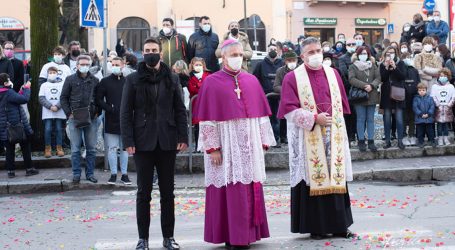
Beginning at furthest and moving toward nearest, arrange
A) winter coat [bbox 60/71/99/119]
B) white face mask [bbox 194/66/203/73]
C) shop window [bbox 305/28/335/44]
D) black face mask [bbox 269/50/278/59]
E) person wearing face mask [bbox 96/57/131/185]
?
shop window [bbox 305/28/335/44] < black face mask [bbox 269/50/278/59] < white face mask [bbox 194/66/203/73] < winter coat [bbox 60/71/99/119] < person wearing face mask [bbox 96/57/131/185]

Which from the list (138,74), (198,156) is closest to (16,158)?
(198,156)

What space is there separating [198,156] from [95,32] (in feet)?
89.5

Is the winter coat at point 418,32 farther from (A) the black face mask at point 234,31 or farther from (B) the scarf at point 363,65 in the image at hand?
(A) the black face mask at point 234,31

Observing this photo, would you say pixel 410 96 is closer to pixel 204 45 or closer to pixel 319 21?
pixel 204 45

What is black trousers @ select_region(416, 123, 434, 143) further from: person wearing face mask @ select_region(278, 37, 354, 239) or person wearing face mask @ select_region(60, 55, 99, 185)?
person wearing face mask @ select_region(278, 37, 354, 239)

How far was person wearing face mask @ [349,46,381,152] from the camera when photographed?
15.5 metres

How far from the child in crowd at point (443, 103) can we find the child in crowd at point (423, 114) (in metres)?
0.15

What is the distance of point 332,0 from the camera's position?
4547cm

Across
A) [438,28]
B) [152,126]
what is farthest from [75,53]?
[438,28]

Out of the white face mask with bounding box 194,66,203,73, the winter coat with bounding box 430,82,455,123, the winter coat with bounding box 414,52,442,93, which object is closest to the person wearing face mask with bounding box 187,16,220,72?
the white face mask with bounding box 194,66,203,73

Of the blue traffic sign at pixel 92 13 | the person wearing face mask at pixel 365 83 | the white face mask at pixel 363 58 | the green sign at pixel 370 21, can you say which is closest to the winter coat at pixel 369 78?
the person wearing face mask at pixel 365 83

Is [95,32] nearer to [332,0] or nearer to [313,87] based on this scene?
[332,0]

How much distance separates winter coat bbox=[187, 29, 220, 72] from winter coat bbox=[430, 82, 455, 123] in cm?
462

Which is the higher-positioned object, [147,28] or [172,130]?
[147,28]
